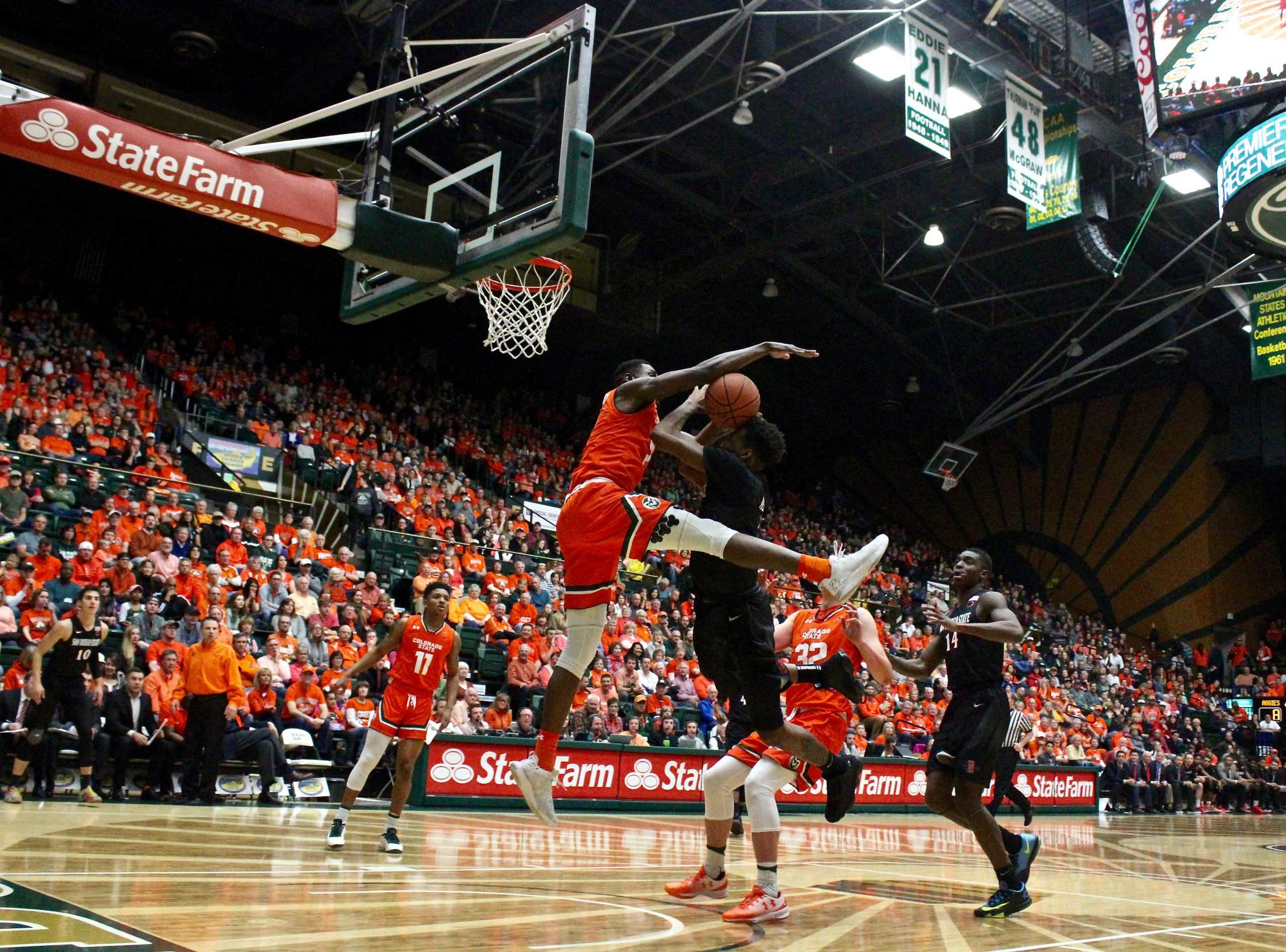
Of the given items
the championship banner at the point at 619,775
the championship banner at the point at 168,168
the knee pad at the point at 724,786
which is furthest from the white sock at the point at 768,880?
the championship banner at the point at 168,168

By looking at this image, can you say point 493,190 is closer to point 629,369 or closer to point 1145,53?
point 629,369

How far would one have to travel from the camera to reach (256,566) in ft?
48.7

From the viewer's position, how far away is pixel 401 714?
8141 mm

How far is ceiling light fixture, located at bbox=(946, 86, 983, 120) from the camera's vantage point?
16141 mm

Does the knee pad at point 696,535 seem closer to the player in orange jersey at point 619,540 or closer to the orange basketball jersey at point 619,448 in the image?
the player in orange jersey at point 619,540

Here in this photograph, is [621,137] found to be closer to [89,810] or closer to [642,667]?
[642,667]

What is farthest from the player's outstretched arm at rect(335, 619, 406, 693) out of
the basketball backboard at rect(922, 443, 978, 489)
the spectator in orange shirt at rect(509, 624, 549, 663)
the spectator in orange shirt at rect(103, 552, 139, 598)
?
the basketball backboard at rect(922, 443, 978, 489)

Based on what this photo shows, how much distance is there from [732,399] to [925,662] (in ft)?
7.79

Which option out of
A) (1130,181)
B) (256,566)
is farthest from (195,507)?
(1130,181)

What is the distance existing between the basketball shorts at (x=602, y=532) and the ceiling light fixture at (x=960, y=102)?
12.7 metres

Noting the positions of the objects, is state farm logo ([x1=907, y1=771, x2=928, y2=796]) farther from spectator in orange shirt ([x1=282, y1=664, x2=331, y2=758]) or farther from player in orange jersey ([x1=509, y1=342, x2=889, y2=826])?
player in orange jersey ([x1=509, y1=342, x2=889, y2=826])

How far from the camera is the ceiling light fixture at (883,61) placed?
15.4 m

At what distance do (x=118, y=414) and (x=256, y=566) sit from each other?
12.9 feet

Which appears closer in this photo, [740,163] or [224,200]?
[224,200]
